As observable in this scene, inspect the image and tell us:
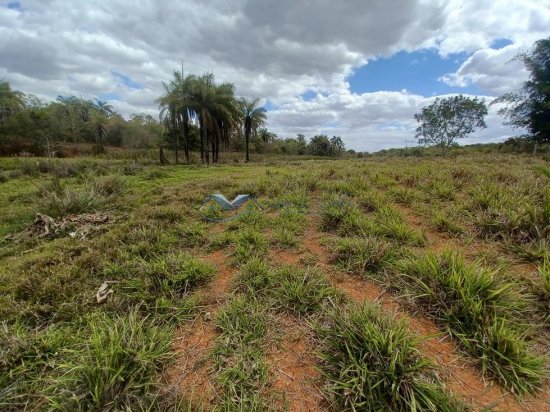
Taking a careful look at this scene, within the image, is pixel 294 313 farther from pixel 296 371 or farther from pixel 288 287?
pixel 296 371

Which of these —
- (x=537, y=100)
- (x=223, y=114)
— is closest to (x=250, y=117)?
(x=223, y=114)

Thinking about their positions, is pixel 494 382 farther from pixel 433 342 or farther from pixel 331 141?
pixel 331 141

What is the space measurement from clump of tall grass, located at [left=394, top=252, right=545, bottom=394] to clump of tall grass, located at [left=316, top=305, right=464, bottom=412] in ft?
1.27

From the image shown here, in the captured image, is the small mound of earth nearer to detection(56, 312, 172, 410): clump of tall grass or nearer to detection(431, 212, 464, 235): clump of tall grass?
detection(56, 312, 172, 410): clump of tall grass

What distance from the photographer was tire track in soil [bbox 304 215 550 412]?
1289 millimetres

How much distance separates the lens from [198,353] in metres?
1.72

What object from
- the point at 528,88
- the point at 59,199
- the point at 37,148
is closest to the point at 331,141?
the point at 528,88

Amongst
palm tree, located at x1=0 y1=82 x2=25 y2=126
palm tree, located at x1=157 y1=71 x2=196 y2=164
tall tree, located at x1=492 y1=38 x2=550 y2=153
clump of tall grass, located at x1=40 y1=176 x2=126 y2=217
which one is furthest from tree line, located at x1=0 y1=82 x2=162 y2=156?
tall tree, located at x1=492 y1=38 x2=550 y2=153

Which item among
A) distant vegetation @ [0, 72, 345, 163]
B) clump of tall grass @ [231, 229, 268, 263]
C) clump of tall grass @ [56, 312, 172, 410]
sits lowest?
clump of tall grass @ [56, 312, 172, 410]

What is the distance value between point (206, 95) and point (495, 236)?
21.6 m

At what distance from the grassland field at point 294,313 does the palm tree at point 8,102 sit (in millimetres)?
36589

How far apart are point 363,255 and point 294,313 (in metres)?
0.98

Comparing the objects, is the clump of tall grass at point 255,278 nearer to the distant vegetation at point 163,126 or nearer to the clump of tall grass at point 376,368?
the clump of tall grass at point 376,368

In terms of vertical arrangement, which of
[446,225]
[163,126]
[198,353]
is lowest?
[198,353]
